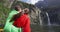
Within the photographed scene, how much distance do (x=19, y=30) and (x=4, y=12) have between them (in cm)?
88

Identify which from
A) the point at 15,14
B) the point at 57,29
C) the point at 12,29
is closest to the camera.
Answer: the point at 12,29

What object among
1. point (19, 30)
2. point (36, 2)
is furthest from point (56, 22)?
point (19, 30)

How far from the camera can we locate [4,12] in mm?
1909

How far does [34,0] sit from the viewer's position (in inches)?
73.9

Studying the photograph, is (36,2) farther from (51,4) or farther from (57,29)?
(57,29)

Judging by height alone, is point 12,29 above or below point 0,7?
below

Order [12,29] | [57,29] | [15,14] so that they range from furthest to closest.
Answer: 1. [57,29]
2. [15,14]
3. [12,29]

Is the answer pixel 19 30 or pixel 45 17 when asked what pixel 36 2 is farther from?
pixel 19 30

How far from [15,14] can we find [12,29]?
148mm

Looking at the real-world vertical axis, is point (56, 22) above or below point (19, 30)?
above

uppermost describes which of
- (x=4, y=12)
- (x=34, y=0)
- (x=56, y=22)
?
(x=34, y=0)

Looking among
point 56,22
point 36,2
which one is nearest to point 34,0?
point 36,2

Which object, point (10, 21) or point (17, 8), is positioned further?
point (17, 8)

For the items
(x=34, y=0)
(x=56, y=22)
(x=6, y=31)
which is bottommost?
(x=6, y=31)
